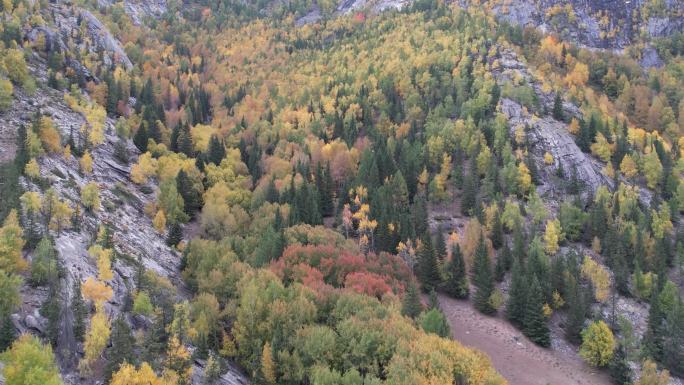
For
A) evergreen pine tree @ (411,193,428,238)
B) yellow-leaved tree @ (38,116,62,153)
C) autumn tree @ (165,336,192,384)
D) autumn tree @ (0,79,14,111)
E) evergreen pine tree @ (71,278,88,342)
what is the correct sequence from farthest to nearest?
evergreen pine tree @ (411,193,428,238)
autumn tree @ (0,79,14,111)
yellow-leaved tree @ (38,116,62,153)
autumn tree @ (165,336,192,384)
evergreen pine tree @ (71,278,88,342)

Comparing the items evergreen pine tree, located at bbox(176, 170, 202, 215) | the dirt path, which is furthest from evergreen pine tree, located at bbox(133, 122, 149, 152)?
the dirt path

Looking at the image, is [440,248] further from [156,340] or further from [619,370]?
[156,340]

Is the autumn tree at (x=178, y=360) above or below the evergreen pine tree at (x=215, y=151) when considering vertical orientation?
above

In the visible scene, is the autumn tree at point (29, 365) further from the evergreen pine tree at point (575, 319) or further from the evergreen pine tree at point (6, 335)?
the evergreen pine tree at point (575, 319)

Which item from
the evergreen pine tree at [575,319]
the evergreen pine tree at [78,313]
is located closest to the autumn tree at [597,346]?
the evergreen pine tree at [575,319]

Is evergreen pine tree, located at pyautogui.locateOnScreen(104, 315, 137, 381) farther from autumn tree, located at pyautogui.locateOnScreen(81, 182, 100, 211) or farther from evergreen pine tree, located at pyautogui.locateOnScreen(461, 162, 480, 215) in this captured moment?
evergreen pine tree, located at pyautogui.locateOnScreen(461, 162, 480, 215)

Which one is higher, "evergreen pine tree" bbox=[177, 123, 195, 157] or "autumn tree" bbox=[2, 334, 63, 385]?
"autumn tree" bbox=[2, 334, 63, 385]

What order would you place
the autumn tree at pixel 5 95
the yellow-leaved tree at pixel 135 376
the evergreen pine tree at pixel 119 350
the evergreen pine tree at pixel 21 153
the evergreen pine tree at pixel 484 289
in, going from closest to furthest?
the yellow-leaved tree at pixel 135 376
the evergreen pine tree at pixel 119 350
the evergreen pine tree at pixel 21 153
the evergreen pine tree at pixel 484 289
the autumn tree at pixel 5 95

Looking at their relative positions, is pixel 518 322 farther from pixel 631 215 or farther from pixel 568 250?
pixel 631 215
